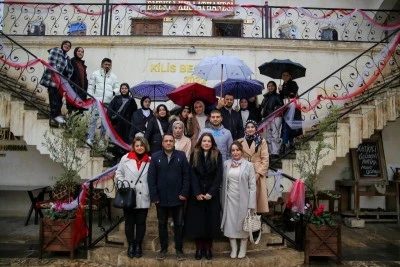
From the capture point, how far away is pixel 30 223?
9.01m

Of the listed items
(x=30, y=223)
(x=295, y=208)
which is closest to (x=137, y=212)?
(x=295, y=208)

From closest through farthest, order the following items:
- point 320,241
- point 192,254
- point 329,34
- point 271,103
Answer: point 192,254 → point 320,241 → point 271,103 → point 329,34

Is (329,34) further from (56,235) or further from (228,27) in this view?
(56,235)

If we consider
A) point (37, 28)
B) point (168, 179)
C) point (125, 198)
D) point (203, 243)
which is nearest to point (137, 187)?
point (125, 198)

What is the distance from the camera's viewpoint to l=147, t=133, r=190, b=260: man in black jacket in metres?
5.39

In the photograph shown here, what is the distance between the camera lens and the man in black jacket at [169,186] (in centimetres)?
539

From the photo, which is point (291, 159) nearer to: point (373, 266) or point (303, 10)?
point (373, 266)

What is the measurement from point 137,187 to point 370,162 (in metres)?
7.22

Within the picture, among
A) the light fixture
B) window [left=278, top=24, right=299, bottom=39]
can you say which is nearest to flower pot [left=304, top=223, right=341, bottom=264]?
the light fixture

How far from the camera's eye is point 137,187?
554cm

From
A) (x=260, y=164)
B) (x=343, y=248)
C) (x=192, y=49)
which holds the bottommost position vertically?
(x=343, y=248)

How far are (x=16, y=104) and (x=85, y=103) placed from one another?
1.53 metres

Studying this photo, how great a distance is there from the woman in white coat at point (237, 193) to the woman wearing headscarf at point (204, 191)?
0.48ft

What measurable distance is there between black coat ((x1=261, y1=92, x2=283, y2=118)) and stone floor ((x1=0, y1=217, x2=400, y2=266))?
3.21 metres
